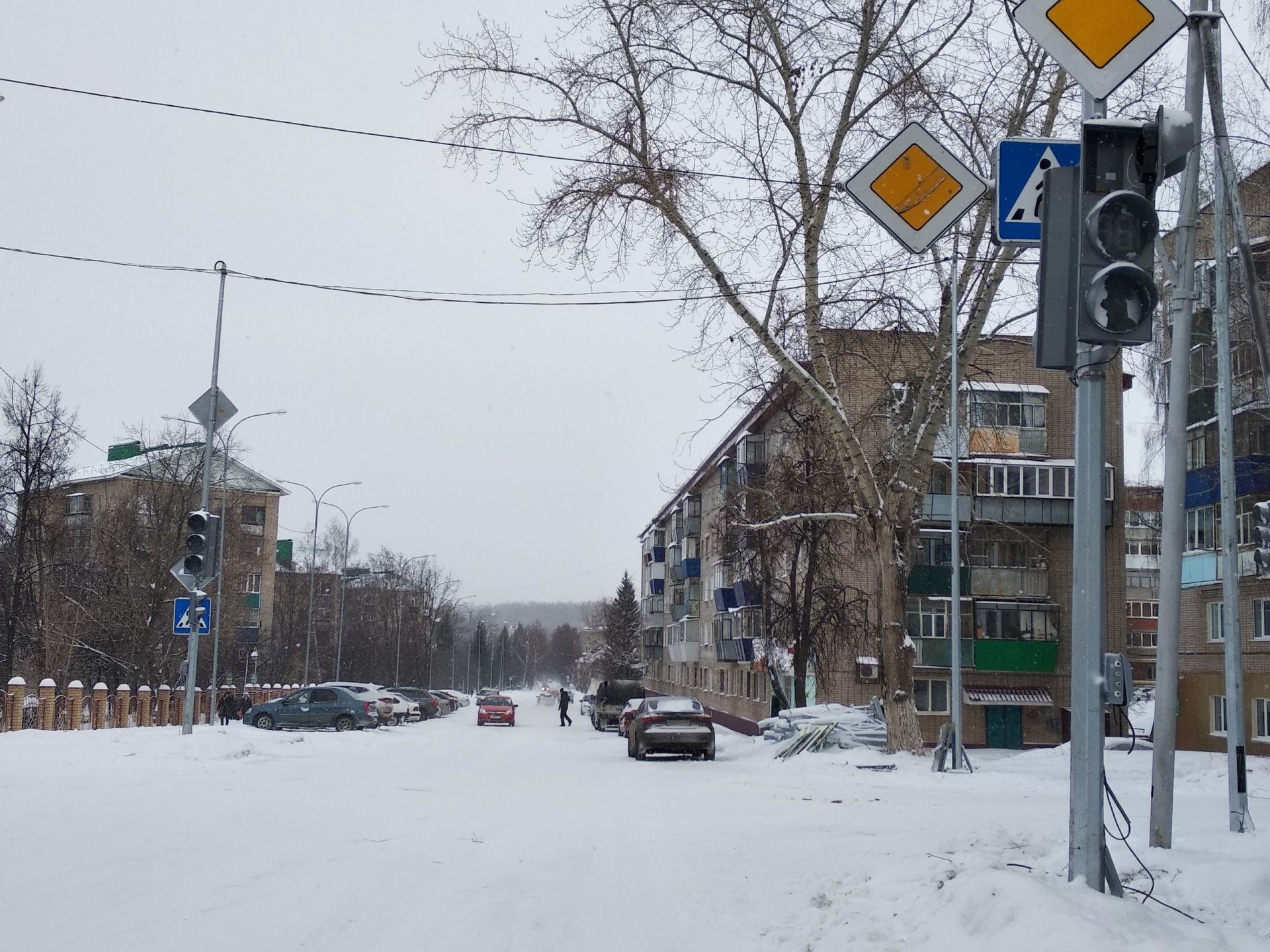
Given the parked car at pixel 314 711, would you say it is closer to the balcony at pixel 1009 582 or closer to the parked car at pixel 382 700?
the parked car at pixel 382 700

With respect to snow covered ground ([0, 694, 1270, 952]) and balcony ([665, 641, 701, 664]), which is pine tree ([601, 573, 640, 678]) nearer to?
balcony ([665, 641, 701, 664])

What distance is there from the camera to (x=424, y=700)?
5778cm

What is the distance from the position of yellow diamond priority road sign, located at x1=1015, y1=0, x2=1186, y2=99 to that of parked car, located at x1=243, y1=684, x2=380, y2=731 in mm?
35702

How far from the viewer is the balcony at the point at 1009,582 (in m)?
42.2

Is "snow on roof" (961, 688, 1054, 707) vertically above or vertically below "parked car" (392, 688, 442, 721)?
above

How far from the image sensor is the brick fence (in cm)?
2891

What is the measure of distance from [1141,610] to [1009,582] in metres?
58.8

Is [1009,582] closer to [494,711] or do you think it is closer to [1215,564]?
[1215,564]

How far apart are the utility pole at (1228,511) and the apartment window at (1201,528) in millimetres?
23918

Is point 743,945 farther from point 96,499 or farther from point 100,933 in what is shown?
point 96,499

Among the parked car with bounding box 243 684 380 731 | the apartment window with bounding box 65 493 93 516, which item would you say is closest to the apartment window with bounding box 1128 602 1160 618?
the parked car with bounding box 243 684 380 731

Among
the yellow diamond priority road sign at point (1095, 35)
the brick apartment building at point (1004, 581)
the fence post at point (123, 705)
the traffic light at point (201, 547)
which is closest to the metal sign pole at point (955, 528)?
the traffic light at point (201, 547)

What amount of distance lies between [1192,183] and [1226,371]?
2947 millimetres

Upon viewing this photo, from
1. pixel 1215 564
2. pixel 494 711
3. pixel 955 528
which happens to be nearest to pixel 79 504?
pixel 494 711
